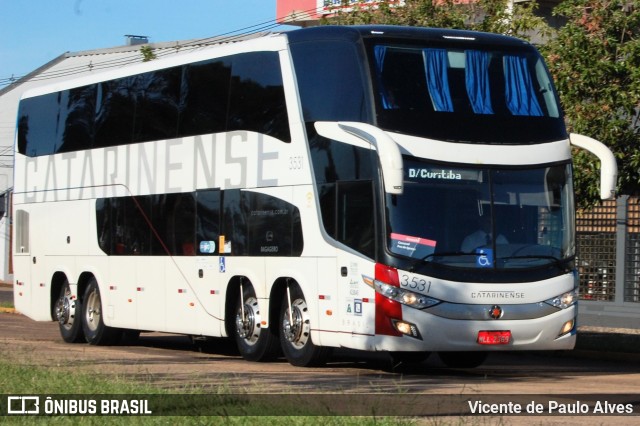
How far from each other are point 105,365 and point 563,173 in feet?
21.1

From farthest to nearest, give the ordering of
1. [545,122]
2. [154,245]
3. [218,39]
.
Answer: [218,39] < [154,245] < [545,122]

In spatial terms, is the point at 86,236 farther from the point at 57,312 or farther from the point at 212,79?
the point at 212,79

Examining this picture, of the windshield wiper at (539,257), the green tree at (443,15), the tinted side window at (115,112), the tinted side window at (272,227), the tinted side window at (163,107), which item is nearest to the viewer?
the windshield wiper at (539,257)

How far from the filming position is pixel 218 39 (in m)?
49.2

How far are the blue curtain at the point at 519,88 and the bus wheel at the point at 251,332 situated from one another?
4.54 meters

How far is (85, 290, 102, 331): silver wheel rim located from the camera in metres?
23.4

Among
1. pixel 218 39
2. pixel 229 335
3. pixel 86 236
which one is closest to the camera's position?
pixel 229 335

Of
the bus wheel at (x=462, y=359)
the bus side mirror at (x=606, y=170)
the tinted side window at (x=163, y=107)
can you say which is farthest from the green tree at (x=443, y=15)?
the bus wheel at (x=462, y=359)

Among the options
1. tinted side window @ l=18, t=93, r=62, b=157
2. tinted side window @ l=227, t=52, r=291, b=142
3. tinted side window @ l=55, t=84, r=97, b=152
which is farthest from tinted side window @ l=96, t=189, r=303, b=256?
tinted side window @ l=18, t=93, r=62, b=157

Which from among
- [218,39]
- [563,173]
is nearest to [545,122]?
[563,173]

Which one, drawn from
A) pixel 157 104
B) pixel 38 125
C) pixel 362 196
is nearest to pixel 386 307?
pixel 362 196

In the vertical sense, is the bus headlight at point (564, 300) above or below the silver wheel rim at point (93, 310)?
above

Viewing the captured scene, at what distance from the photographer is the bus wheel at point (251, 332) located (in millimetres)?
18641

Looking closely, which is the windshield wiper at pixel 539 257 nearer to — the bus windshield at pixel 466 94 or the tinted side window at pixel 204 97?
the bus windshield at pixel 466 94
